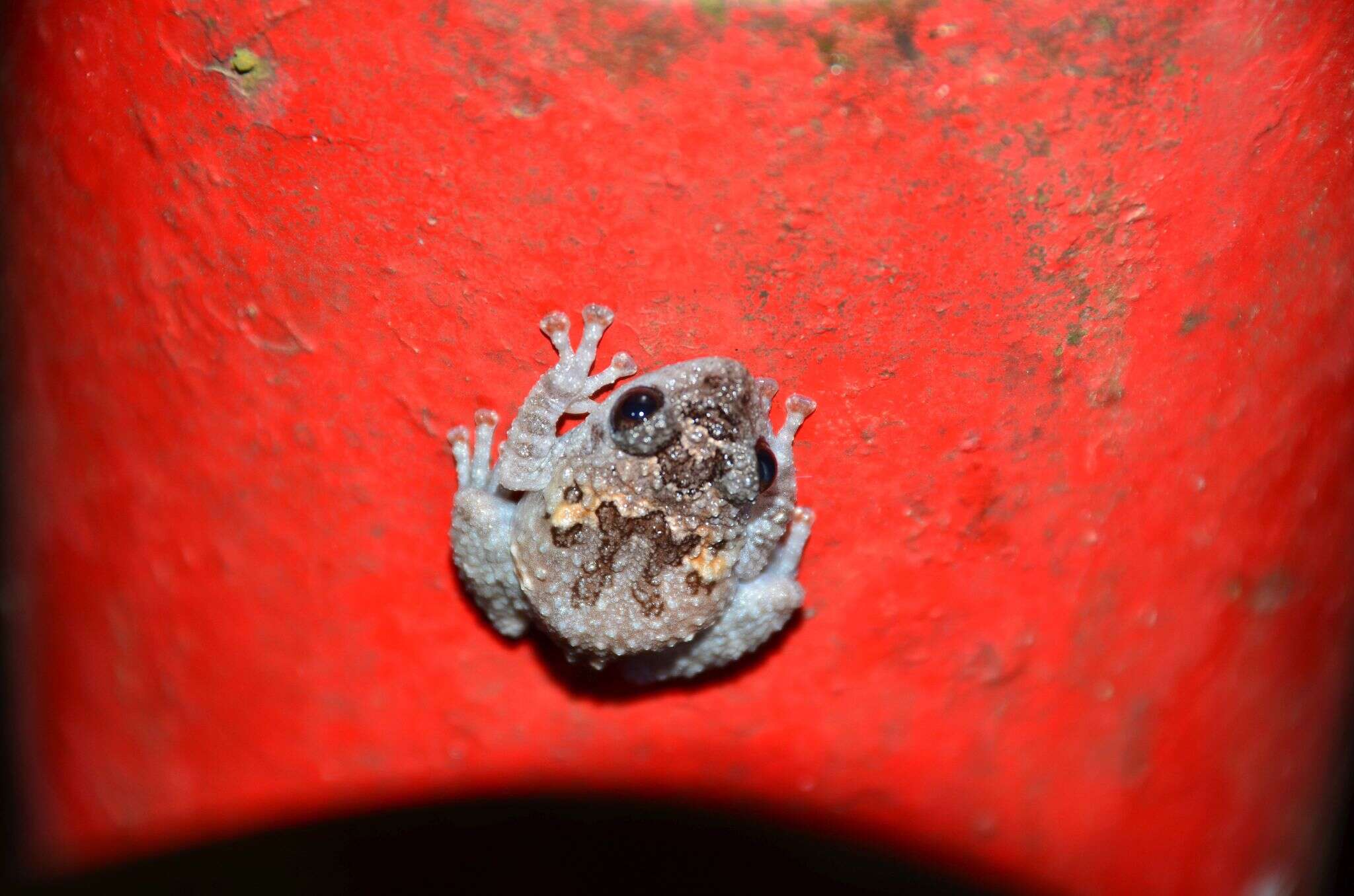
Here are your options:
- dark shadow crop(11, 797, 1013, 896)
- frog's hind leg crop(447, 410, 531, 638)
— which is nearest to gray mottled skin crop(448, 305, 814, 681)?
frog's hind leg crop(447, 410, 531, 638)

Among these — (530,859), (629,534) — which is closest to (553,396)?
(629,534)

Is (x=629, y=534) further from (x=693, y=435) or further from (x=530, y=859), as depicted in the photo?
(x=530, y=859)

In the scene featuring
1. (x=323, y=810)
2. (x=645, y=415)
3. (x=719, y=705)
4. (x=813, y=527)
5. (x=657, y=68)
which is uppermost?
(x=657, y=68)

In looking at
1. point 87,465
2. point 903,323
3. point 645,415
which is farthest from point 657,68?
point 87,465

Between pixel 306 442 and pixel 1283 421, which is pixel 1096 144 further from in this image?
pixel 306 442

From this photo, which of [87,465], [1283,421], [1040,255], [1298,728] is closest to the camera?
[1040,255]

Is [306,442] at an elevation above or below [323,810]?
above

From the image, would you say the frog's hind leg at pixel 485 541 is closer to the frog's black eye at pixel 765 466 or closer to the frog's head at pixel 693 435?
the frog's head at pixel 693 435
